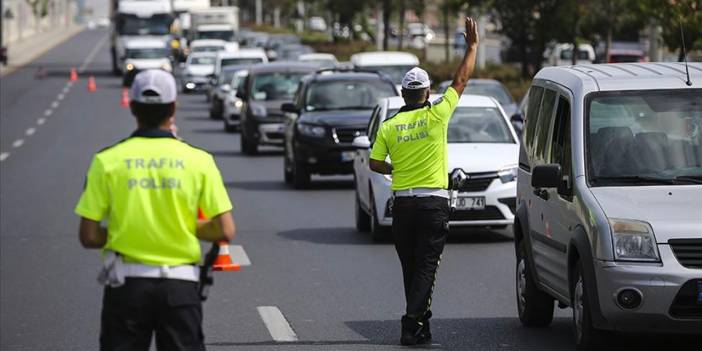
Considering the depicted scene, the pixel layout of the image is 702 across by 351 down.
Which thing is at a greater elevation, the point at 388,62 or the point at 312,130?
the point at 312,130

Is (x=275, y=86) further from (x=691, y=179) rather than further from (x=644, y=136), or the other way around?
(x=691, y=179)

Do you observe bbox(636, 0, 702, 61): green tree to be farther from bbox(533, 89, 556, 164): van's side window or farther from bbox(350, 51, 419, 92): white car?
bbox(533, 89, 556, 164): van's side window

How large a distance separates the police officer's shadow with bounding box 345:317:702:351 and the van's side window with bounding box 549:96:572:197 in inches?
41.0

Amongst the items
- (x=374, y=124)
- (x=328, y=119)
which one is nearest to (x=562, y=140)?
(x=374, y=124)

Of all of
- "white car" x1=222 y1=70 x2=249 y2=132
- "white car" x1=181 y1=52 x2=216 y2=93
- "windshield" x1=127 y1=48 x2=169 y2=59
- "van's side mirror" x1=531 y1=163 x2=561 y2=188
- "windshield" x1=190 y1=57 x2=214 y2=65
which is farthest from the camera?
"windshield" x1=127 y1=48 x2=169 y2=59

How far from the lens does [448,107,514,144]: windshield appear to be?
17.8m

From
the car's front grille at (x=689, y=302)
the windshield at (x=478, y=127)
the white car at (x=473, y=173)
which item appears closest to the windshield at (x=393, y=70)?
the windshield at (x=478, y=127)

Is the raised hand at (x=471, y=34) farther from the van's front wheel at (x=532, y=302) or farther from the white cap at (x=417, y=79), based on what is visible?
the van's front wheel at (x=532, y=302)

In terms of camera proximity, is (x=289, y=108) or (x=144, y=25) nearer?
(x=289, y=108)

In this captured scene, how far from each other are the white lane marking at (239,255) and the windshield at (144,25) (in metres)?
52.8

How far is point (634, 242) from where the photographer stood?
907cm

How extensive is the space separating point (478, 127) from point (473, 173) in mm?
1362

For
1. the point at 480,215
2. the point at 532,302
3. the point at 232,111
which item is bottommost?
the point at 232,111

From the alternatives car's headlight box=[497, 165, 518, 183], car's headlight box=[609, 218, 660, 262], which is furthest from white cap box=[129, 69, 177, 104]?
car's headlight box=[497, 165, 518, 183]
